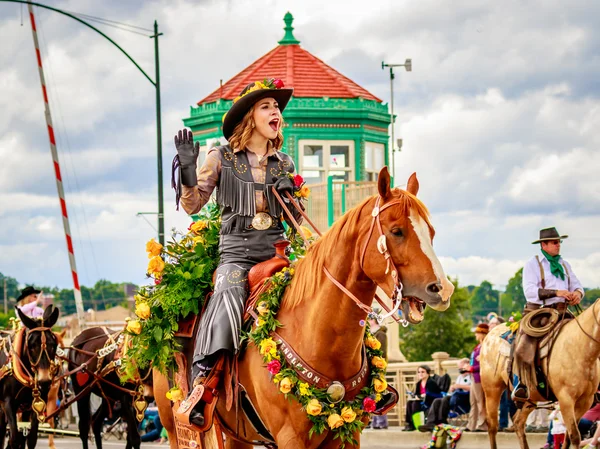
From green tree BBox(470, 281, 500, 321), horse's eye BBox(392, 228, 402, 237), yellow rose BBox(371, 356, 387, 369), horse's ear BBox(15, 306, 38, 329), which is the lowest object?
green tree BBox(470, 281, 500, 321)

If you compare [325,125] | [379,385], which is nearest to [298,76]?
[325,125]

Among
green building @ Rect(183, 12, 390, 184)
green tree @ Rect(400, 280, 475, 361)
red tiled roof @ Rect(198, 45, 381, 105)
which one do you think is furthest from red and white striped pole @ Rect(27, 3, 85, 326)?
green tree @ Rect(400, 280, 475, 361)

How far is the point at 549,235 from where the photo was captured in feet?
49.7

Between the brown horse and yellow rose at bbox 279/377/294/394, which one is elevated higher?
yellow rose at bbox 279/377/294/394

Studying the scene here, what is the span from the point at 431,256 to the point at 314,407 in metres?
1.36

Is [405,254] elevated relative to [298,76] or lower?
lower

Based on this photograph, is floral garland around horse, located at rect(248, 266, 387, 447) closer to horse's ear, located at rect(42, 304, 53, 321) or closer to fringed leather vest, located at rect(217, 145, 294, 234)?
fringed leather vest, located at rect(217, 145, 294, 234)

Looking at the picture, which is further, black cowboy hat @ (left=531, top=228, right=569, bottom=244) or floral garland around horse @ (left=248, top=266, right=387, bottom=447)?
black cowboy hat @ (left=531, top=228, right=569, bottom=244)

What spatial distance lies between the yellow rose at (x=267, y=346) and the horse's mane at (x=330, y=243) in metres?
0.31

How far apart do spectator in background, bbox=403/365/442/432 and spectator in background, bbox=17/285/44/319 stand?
7.30m

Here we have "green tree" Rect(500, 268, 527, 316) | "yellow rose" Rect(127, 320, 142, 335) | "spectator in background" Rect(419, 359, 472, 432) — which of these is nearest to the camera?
"yellow rose" Rect(127, 320, 142, 335)

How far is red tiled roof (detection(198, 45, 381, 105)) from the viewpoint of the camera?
3509 centimetres

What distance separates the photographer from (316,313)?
7.50 m

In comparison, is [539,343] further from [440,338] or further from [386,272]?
[440,338]
